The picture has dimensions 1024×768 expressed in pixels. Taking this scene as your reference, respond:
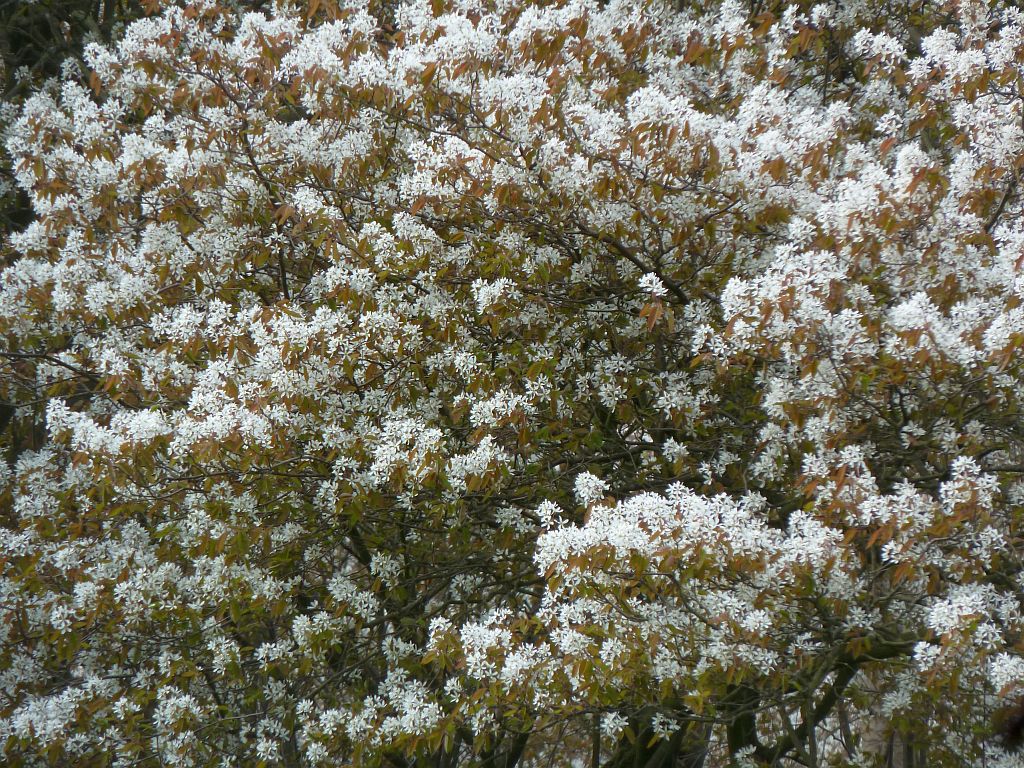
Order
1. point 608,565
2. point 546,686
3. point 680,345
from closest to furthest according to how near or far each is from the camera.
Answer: point 608,565, point 546,686, point 680,345

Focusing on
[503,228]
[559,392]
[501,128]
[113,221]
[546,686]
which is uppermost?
[113,221]

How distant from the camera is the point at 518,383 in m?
5.64

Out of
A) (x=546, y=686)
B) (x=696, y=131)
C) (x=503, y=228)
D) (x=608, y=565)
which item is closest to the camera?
(x=608, y=565)

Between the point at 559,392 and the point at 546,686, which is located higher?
the point at 559,392

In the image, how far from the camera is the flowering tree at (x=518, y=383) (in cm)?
445

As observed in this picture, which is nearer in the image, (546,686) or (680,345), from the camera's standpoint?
(546,686)

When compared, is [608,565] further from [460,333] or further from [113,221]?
[113,221]

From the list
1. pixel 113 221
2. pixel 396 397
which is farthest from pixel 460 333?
pixel 113 221

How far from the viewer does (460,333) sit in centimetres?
561

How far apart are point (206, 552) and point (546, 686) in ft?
6.66

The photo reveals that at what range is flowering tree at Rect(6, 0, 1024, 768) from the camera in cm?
445

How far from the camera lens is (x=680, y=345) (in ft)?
19.6

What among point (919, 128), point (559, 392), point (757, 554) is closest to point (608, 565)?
point (757, 554)

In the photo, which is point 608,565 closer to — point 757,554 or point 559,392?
point 757,554
